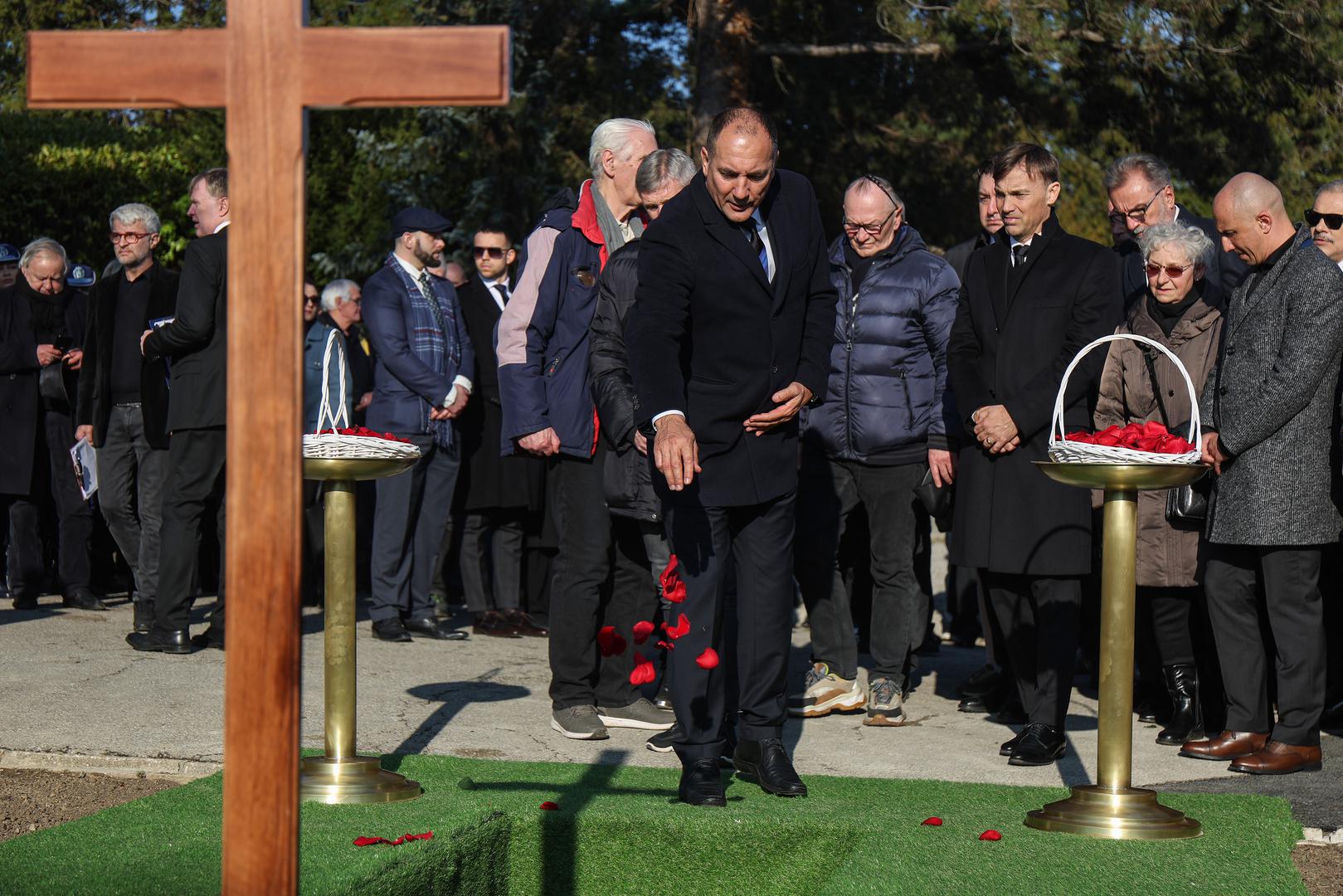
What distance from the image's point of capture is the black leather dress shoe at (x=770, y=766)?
5.09 meters

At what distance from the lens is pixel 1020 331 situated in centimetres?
611

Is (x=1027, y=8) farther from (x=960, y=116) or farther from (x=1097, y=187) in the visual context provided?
(x=1097, y=187)

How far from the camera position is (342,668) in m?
5.12

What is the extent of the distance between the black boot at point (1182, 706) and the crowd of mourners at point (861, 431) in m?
0.02

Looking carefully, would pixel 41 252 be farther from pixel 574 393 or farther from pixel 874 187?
pixel 874 187

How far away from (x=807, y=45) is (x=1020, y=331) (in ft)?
37.8

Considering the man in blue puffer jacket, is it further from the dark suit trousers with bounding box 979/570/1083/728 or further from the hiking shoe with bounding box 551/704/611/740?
the hiking shoe with bounding box 551/704/611/740

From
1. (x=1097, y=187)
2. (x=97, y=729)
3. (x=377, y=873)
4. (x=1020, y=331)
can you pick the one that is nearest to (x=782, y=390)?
(x=1020, y=331)

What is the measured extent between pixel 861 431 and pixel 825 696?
3.81 feet

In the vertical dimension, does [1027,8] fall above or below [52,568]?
above

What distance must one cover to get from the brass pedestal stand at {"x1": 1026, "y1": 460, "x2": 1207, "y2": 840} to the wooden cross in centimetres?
248

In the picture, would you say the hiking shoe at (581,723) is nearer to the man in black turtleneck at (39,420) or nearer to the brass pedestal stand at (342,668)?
the brass pedestal stand at (342,668)

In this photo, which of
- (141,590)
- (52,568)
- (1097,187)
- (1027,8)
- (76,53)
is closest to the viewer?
(76,53)

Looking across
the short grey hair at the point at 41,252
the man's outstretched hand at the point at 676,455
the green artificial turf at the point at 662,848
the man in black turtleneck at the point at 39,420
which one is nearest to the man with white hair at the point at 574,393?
the green artificial turf at the point at 662,848
